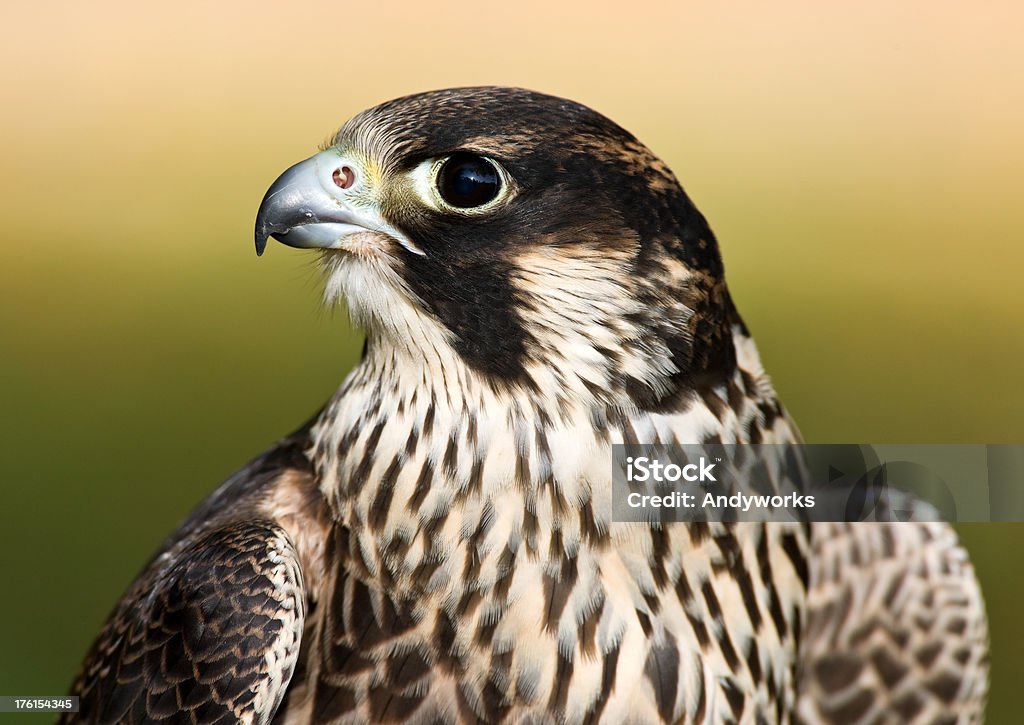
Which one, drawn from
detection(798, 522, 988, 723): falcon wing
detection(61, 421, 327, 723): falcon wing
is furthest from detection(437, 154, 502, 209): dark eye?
detection(798, 522, 988, 723): falcon wing

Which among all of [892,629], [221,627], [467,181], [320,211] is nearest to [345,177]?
[320,211]

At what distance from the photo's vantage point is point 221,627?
1.92m

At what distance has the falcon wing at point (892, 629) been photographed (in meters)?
2.42

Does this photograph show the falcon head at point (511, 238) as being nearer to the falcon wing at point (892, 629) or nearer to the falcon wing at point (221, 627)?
the falcon wing at point (221, 627)

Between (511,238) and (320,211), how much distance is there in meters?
0.31

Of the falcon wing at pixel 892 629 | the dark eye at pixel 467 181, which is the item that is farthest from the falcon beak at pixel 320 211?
the falcon wing at pixel 892 629

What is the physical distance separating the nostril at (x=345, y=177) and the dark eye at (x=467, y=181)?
0.16m

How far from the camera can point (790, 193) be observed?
454 centimetres

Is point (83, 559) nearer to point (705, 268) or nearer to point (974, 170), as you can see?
point (705, 268)

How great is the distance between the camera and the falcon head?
73.0 inches

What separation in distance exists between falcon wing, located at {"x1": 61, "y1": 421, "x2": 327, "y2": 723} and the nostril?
0.58m

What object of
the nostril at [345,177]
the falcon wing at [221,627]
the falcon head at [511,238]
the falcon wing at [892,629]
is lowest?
the falcon wing at [892,629]

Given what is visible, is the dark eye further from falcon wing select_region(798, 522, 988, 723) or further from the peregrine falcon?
falcon wing select_region(798, 522, 988, 723)

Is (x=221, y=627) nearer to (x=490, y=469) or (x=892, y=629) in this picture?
(x=490, y=469)
